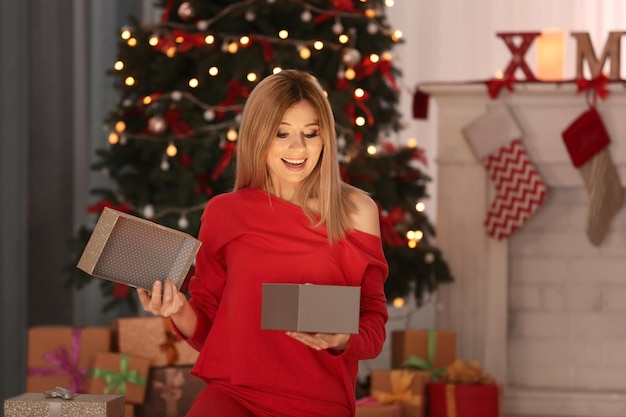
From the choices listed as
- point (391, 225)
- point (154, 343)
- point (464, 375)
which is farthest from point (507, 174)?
point (154, 343)

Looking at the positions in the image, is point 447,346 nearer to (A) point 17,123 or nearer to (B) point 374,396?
(B) point 374,396

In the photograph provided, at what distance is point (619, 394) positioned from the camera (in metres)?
4.79

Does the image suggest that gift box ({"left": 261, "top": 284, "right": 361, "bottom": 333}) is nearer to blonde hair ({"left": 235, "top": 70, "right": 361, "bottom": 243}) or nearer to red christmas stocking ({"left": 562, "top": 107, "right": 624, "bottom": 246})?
blonde hair ({"left": 235, "top": 70, "right": 361, "bottom": 243})

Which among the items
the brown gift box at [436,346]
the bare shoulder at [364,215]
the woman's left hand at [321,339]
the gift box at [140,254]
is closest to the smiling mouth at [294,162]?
the bare shoulder at [364,215]

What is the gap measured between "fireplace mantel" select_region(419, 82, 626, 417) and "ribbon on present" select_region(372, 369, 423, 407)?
852 mm

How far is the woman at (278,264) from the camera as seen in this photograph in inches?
83.0

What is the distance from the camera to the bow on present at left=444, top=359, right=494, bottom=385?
13.4 feet

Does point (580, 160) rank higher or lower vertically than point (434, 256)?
higher

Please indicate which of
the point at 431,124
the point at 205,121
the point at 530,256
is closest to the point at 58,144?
the point at 205,121

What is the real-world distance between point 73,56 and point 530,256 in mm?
2343

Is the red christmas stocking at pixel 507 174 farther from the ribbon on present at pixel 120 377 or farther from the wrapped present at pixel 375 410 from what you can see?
the ribbon on present at pixel 120 377

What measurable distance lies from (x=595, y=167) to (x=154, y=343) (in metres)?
2.04

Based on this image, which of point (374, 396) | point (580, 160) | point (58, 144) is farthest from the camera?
point (58, 144)

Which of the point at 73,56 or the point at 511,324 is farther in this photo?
the point at 73,56
